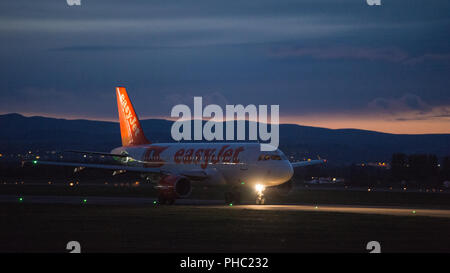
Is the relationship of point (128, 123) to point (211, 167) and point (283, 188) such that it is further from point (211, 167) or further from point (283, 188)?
point (283, 188)

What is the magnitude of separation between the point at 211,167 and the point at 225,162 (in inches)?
60.2

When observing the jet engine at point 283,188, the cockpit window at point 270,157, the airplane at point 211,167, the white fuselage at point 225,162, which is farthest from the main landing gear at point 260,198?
the jet engine at point 283,188

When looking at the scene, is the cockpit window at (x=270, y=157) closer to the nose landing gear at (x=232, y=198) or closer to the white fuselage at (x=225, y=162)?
the white fuselage at (x=225, y=162)

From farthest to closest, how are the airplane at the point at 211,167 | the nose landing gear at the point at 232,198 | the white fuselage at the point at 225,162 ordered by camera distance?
the nose landing gear at the point at 232,198
the airplane at the point at 211,167
the white fuselage at the point at 225,162

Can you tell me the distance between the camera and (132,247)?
25.6m

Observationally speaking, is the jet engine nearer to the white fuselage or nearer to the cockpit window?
the white fuselage

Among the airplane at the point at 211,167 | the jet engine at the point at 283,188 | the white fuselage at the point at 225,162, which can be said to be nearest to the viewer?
the white fuselage at the point at 225,162

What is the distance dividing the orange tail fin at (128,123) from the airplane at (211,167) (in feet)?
11.6

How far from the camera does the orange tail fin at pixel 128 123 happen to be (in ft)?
222

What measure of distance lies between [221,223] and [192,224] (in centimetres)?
135

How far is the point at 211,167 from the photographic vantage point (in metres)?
55.8

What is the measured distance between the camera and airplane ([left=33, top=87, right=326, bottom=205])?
52.1 metres
